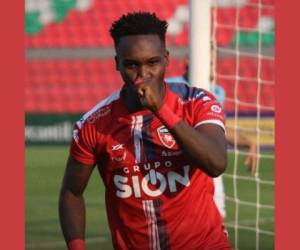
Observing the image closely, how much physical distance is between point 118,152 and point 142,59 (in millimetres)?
Answer: 674

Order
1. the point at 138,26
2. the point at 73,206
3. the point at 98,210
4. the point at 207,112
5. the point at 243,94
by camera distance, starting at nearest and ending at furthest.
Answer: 1. the point at 138,26
2. the point at 207,112
3. the point at 73,206
4. the point at 98,210
5. the point at 243,94

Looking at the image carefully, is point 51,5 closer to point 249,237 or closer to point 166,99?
point 249,237

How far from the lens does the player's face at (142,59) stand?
14.5ft

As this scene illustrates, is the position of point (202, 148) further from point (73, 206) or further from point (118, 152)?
point (73, 206)

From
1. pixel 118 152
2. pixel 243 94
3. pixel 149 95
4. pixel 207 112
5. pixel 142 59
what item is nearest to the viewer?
pixel 149 95

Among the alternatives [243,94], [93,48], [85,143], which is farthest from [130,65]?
[93,48]

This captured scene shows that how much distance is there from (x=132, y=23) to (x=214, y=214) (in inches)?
41.1

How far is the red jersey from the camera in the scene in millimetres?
4902

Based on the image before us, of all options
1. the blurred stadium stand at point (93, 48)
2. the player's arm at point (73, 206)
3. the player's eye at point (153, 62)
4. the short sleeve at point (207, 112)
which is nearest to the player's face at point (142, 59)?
the player's eye at point (153, 62)

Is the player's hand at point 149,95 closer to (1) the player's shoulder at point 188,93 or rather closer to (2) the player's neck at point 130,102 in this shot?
(2) the player's neck at point 130,102

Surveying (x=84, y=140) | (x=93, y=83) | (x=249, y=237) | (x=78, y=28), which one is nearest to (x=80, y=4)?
(x=78, y=28)

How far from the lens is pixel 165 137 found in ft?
16.2

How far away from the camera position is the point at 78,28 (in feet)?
87.8

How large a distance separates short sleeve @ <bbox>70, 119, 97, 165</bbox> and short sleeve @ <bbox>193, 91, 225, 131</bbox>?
1.72 ft
